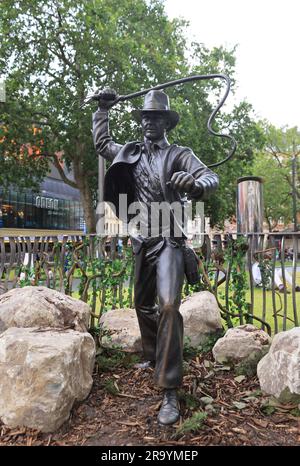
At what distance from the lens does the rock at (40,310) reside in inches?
149

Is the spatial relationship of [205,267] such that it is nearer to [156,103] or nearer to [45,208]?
[156,103]

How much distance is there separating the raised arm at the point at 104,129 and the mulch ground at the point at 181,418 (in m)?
2.15

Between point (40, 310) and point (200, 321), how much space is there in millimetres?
1800

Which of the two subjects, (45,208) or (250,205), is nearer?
(250,205)

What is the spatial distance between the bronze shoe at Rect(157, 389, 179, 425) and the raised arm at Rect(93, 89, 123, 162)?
7.15 feet

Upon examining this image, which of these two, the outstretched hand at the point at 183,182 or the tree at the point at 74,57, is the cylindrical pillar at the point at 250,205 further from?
the outstretched hand at the point at 183,182

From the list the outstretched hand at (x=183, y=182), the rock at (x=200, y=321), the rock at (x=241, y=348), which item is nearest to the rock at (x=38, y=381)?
the outstretched hand at (x=183, y=182)

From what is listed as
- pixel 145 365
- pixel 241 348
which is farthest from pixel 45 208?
pixel 241 348

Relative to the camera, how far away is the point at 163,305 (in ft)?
9.76

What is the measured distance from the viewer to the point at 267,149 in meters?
36.5

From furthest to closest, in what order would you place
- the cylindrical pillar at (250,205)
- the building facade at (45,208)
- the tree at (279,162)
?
1. the tree at (279,162)
2. the building facade at (45,208)
3. the cylindrical pillar at (250,205)

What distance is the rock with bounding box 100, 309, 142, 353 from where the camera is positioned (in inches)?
169

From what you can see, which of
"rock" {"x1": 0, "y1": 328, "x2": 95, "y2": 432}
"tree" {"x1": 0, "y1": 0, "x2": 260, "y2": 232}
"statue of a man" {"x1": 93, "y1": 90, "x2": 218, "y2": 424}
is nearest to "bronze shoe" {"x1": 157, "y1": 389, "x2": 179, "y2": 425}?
"statue of a man" {"x1": 93, "y1": 90, "x2": 218, "y2": 424}
